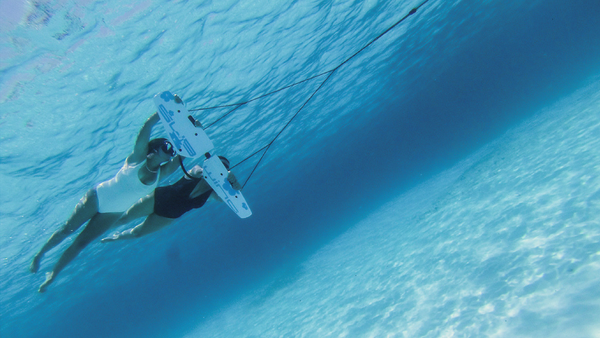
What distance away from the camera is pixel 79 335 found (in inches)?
2066

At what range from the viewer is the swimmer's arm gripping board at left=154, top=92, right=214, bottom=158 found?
5.20 m

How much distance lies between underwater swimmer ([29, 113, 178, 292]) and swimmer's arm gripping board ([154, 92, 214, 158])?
6.9 inches

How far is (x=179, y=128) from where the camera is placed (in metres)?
5.31

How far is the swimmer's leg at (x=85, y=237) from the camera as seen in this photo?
17.4 feet

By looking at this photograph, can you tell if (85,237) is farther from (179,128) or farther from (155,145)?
(179,128)

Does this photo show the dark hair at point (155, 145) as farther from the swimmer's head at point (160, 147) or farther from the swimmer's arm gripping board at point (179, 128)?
the swimmer's arm gripping board at point (179, 128)

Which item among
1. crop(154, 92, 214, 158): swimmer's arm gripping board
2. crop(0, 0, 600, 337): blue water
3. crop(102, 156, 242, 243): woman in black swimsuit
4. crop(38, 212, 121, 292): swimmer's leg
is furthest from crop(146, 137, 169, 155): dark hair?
crop(0, 0, 600, 337): blue water

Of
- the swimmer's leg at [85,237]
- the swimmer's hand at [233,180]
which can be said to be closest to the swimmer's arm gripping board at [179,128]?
the swimmer's hand at [233,180]

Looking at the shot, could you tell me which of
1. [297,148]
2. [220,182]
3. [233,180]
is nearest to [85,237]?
[220,182]

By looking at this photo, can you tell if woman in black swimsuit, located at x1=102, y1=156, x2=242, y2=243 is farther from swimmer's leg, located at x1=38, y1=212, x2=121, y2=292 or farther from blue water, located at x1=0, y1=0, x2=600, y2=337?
blue water, located at x1=0, y1=0, x2=600, y2=337

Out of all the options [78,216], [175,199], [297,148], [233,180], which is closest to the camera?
[78,216]

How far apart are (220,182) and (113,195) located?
76.4 inches

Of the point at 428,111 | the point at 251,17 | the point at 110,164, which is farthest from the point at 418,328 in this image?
the point at 428,111

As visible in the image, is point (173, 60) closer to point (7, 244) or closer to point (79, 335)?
point (7, 244)
